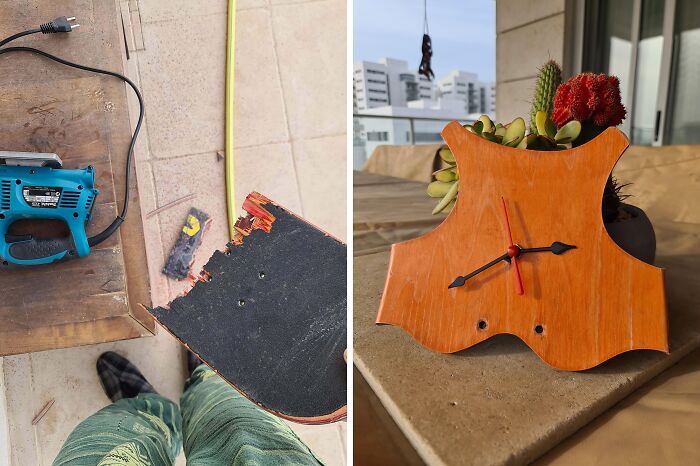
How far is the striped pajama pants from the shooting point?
0.72m

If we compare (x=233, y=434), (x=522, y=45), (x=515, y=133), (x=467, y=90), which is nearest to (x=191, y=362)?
(x=233, y=434)

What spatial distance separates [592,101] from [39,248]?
33.8 inches

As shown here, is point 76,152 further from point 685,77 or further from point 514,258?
point 685,77

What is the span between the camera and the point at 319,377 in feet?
2.76

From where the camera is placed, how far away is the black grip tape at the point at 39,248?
2.55 feet

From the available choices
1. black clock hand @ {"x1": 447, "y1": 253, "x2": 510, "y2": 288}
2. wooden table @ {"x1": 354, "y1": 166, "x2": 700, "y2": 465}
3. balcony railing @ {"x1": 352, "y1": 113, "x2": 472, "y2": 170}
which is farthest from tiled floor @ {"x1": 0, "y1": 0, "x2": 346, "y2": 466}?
balcony railing @ {"x1": 352, "y1": 113, "x2": 472, "y2": 170}

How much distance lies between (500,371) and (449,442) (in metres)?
0.13

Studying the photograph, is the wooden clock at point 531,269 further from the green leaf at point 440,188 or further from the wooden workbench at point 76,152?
the wooden workbench at point 76,152

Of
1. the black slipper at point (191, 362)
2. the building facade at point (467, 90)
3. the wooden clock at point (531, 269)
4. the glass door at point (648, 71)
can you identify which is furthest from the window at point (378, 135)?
the wooden clock at point (531, 269)

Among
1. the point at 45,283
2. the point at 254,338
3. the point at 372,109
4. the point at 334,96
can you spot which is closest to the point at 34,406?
the point at 45,283

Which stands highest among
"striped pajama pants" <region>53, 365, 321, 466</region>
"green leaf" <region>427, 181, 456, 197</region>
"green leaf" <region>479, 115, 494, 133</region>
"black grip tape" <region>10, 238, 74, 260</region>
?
"green leaf" <region>479, 115, 494, 133</region>

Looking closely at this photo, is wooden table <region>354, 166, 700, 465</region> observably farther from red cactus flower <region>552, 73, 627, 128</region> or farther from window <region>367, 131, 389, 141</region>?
window <region>367, 131, 389, 141</region>

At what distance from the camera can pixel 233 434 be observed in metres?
0.75

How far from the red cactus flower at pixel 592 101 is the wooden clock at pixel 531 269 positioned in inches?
2.5
